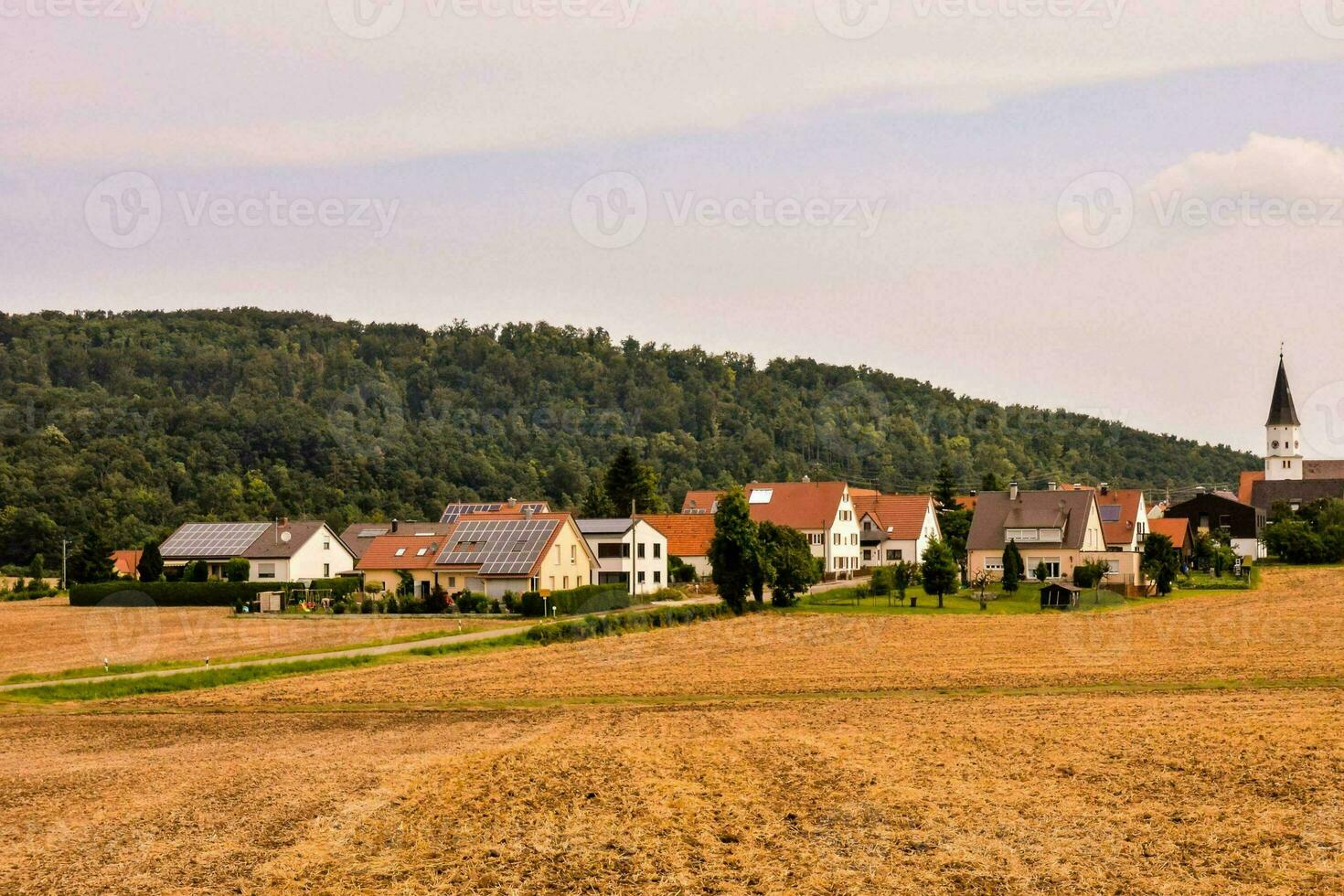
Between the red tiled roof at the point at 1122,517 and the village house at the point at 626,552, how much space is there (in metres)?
27.0

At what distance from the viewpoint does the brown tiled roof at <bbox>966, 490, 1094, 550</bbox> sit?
75.6 m

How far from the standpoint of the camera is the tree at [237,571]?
81.8m

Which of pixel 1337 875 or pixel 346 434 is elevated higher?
pixel 346 434

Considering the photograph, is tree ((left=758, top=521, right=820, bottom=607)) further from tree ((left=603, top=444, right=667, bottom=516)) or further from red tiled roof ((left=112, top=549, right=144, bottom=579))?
red tiled roof ((left=112, top=549, right=144, bottom=579))

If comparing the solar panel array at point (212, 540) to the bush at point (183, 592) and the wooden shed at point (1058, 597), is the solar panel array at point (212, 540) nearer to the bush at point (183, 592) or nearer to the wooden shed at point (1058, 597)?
the bush at point (183, 592)

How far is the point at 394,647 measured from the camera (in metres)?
43.6

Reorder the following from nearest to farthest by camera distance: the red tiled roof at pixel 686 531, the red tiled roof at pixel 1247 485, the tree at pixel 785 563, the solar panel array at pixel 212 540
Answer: the tree at pixel 785 563
the red tiled roof at pixel 686 531
the solar panel array at pixel 212 540
the red tiled roof at pixel 1247 485

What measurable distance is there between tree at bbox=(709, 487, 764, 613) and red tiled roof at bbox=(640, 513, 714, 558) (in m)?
22.0

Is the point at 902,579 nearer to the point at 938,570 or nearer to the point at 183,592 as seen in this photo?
the point at 938,570

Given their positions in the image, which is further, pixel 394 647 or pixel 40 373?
pixel 40 373

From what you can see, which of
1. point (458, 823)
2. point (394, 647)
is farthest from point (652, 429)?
point (458, 823)

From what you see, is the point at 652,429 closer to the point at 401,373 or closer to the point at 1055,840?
the point at 401,373

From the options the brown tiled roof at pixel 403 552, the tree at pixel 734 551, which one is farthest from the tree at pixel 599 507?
the tree at pixel 734 551

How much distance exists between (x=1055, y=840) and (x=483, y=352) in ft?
601
